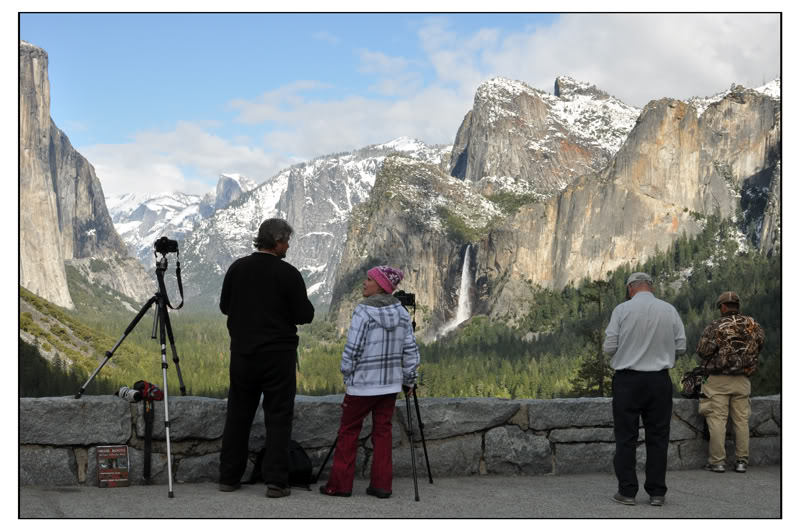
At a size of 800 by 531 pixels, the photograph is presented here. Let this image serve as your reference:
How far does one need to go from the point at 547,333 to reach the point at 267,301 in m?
145

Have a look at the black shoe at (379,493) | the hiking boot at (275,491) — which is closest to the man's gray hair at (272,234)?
the hiking boot at (275,491)

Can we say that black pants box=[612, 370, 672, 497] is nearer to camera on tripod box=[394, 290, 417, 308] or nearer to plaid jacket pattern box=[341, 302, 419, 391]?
plaid jacket pattern box=[341, 302, 419, 391]

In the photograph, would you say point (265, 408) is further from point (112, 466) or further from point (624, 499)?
point (624, 499)

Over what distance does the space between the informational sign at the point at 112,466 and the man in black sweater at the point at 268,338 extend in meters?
1.03

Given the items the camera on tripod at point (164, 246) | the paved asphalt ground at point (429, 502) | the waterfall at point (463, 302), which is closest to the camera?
the paved asphalt ground at point (429, 502)

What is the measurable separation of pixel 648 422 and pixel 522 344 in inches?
5246

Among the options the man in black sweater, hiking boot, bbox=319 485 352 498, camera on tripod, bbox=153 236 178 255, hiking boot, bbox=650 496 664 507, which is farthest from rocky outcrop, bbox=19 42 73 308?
hiking boot, bbox=650 496 664 507

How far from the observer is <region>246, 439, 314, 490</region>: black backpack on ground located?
723cm

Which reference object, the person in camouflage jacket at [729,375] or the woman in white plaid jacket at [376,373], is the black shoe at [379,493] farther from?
the person in camouflage jacket at [729,375]

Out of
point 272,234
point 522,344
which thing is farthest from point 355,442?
point 522,344

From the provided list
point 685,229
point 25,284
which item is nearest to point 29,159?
point 25,284

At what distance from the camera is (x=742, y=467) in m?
8.57

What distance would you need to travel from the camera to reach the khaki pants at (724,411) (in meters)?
8.56

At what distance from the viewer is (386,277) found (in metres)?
7.07
